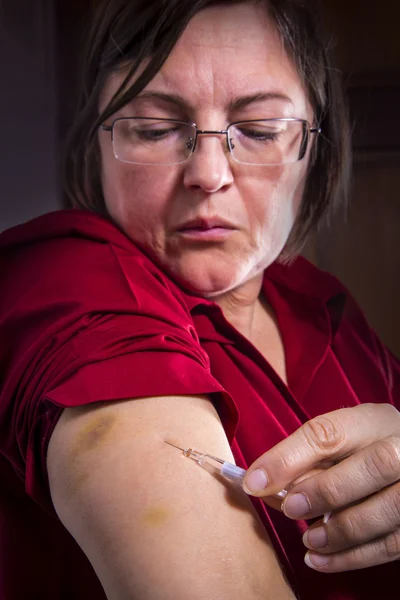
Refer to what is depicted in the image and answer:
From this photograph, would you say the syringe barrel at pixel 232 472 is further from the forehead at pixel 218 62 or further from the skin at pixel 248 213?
the forehead at pixel 218 62

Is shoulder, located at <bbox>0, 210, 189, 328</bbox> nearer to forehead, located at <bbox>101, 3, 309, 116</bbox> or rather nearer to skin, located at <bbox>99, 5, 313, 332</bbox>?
skin, located at <bbox>99, 5, 313, 332</bbox>

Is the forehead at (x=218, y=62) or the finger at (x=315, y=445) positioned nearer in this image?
the finger at (x=315, y=445)

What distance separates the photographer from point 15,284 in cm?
63

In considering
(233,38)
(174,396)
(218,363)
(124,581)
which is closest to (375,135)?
(233,38)

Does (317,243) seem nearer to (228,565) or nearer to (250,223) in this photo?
(250,223)

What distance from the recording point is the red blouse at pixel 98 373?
0.52 metres

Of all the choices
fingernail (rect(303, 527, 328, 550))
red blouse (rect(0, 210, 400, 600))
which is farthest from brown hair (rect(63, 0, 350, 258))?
fingernail (rect(303, 527, 328, 550))

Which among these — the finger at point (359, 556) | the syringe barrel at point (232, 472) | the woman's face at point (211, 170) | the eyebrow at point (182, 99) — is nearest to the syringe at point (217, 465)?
the syringe barrel at point (232, 472)

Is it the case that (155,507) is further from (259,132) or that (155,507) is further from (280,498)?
(259,132)

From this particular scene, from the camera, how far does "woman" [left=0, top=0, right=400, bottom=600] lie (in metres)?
0.49

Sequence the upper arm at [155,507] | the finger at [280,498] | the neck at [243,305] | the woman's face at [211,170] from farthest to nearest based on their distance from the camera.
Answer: the neck at [243,305] → the woman's face at [211,170] → the finger at [280,498] → the upper arm at [155,507]

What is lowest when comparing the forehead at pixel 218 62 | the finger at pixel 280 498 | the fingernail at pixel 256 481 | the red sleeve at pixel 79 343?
the finger at pixel 280 498

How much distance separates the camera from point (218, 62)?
25.9 inches

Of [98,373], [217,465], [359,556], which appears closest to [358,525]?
[359,556]
